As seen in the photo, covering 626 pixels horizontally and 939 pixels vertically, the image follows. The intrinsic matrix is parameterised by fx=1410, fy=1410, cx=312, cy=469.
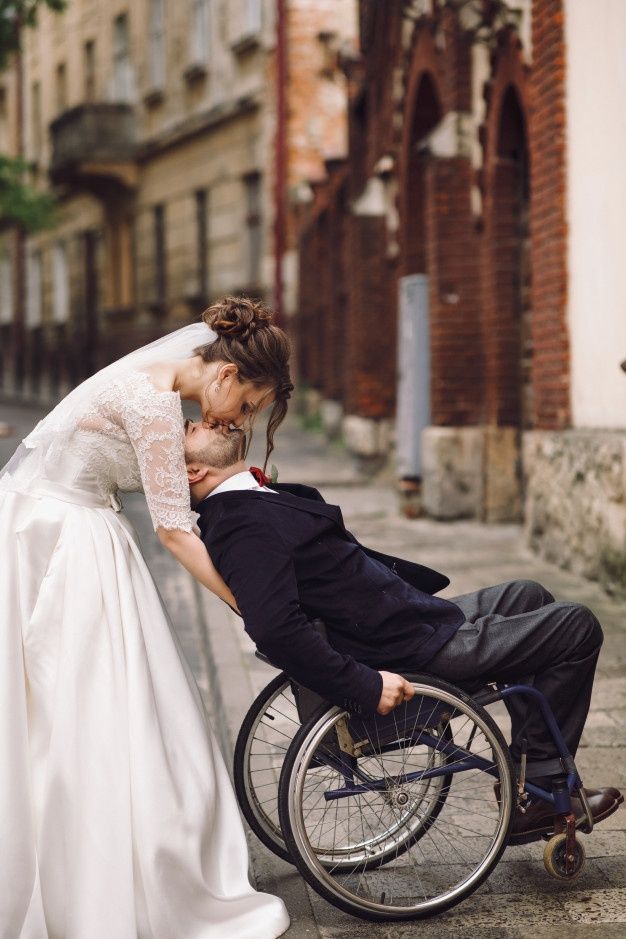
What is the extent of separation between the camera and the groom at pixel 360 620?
3.40m

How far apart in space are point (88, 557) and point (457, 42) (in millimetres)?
8822

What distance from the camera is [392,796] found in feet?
12.0

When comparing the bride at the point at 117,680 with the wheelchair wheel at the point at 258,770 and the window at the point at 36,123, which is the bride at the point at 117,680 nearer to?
the wheelchair wheel at the point at 258,770

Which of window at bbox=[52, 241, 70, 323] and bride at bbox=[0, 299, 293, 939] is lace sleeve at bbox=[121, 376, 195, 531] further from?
window at bbox=[52, 241, 70, 323]

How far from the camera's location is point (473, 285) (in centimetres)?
1160

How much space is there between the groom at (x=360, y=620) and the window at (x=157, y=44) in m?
25.0

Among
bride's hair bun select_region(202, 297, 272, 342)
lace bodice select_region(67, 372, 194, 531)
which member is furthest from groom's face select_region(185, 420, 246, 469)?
bride's hair bun select_region(202, 297, 272, 342)

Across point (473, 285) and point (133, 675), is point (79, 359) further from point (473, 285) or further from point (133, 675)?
point (133, 675)

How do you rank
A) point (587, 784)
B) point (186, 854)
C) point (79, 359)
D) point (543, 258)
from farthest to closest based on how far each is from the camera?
point (79, 359)
point (543, 258)
point (587, 784)
point (186, 854)

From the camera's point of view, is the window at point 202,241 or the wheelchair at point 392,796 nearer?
the wheelchair at point 392,796

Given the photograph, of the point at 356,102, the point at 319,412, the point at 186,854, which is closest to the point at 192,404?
the point at 186,854

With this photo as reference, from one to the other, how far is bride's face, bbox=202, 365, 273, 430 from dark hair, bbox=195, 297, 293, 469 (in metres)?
0.02

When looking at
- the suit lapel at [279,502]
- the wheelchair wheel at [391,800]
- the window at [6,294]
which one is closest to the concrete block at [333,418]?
the wheelchair wheel at [391,800]

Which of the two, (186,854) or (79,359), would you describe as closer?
(186,854)
